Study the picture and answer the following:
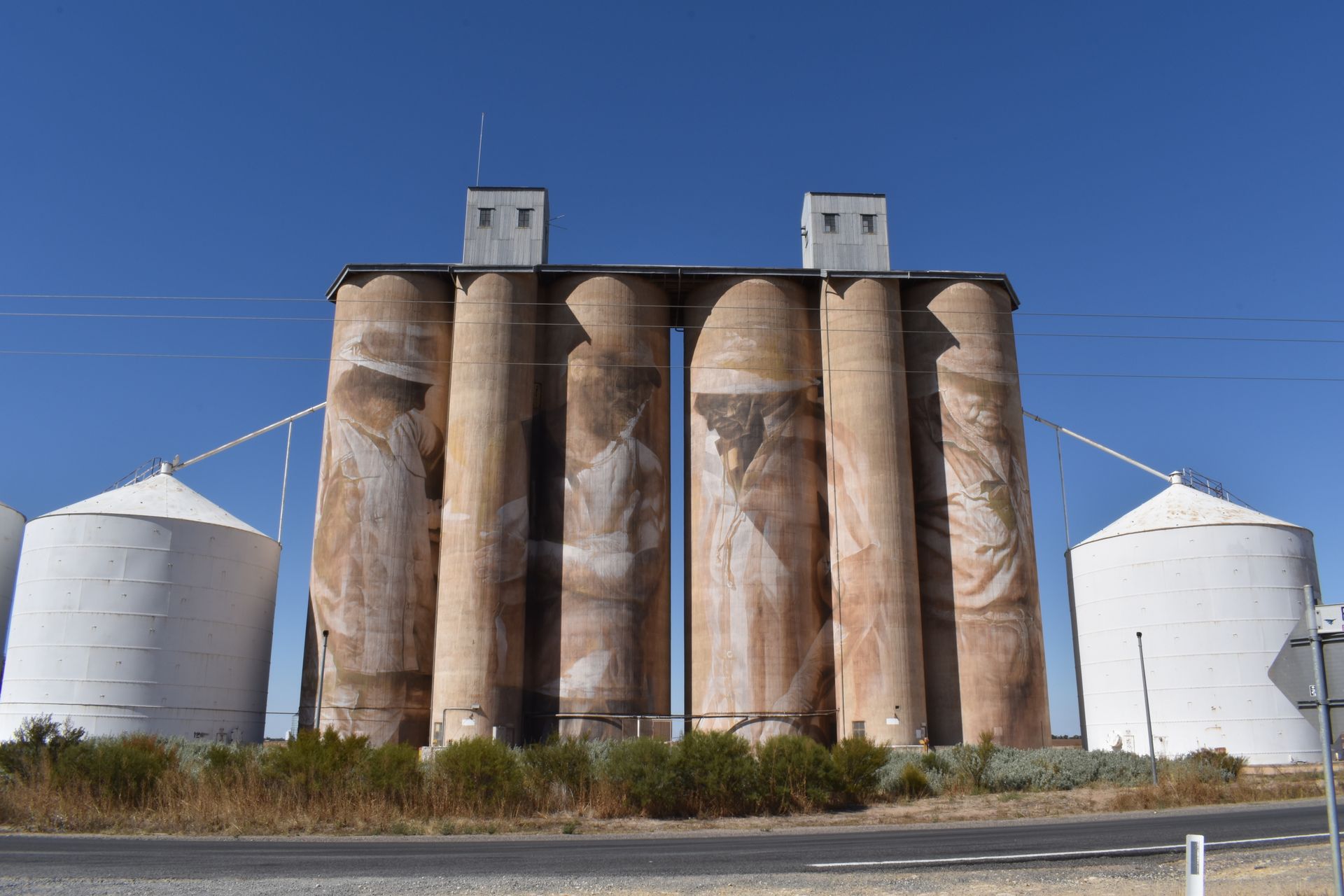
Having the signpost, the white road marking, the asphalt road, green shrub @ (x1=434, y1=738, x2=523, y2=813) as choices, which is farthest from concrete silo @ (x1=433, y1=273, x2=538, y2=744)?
the signpost

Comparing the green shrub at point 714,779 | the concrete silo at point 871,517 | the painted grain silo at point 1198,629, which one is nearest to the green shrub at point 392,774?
the green shrub at point 714,779

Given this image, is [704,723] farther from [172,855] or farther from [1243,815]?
[172,855]

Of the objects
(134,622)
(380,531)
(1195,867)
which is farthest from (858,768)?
(134,622)

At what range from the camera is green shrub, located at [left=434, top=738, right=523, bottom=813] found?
2095 cm

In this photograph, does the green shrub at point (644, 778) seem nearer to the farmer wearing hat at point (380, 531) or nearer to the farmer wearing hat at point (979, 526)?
the farmer wearing hat at point (380, 531)

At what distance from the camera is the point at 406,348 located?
41.5m

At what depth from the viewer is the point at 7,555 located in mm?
43750

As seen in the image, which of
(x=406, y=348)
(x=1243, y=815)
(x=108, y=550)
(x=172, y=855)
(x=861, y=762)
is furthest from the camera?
(x=406, y=348)

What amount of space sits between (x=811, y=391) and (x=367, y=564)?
1971 cm

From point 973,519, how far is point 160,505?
109 ft

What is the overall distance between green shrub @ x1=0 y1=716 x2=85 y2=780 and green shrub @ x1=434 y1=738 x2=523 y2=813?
810cm

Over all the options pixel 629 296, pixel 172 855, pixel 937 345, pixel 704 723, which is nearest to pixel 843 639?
pixel 704 723

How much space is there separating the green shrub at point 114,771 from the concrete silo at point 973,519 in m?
28.4

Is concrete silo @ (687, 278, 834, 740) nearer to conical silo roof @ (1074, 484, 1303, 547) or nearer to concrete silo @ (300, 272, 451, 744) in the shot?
concrete silo @ (300, 272, 451, 744)
